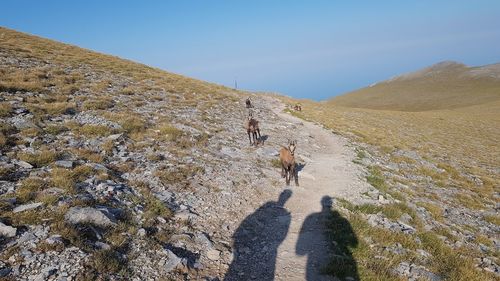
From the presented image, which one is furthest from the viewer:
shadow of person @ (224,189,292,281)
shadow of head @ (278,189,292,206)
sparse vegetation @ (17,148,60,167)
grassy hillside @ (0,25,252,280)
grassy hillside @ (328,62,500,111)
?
grassy hillside @ (328,62,500,111)

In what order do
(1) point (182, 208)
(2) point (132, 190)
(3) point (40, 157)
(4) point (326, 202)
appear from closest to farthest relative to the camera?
1. (1) point (182, 208)
2. (2) point (132, 190)
3. (3) point (40, 157)
4. (4) point (326, 202)

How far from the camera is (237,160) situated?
17.7m

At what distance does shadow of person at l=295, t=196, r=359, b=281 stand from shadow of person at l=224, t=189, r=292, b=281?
76cm

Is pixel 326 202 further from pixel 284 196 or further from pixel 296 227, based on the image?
pixel 296 227

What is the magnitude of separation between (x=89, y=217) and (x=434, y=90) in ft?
438

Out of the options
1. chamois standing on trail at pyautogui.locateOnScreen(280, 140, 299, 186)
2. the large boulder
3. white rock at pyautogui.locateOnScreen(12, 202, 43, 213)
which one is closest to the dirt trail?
chamois standing on trail at pyautogui.locateOnScreen(280, 140, 299, 186)

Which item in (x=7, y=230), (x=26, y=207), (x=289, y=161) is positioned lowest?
(x=7, y=230)

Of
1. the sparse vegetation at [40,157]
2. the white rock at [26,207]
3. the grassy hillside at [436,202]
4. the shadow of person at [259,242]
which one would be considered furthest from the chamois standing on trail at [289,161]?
the white rock at [26,207]

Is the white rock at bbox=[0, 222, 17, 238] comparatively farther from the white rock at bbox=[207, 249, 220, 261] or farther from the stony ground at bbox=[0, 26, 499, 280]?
the white rock at bbox=[207, 249, 220, 261]

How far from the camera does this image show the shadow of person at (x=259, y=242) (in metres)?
8.96

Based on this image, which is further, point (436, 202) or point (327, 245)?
point (436, 202)

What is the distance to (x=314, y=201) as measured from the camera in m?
13.8

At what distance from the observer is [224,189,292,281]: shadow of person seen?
29.4ft

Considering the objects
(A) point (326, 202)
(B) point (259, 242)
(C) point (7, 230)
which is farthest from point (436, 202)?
(C) point (7, 230)
